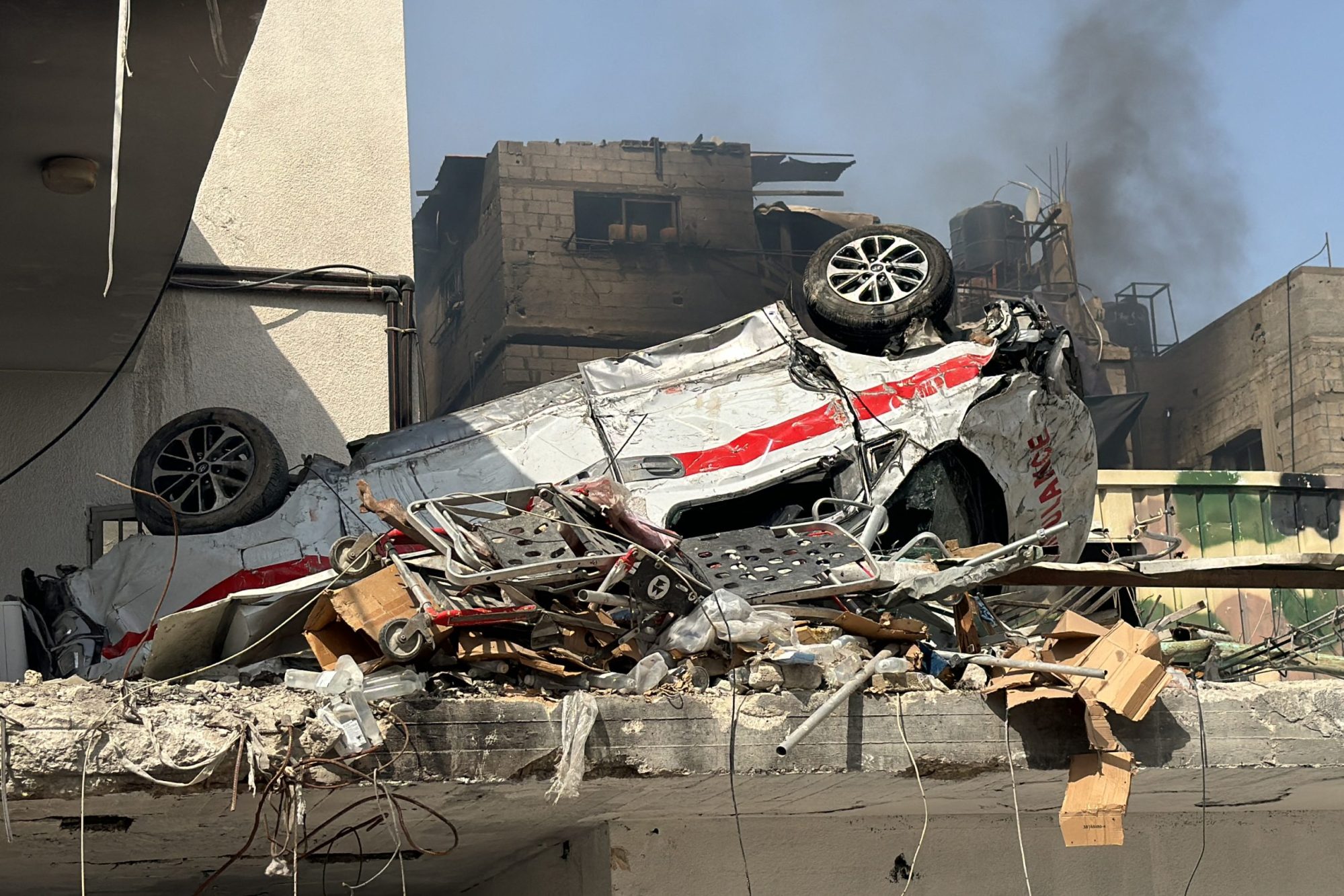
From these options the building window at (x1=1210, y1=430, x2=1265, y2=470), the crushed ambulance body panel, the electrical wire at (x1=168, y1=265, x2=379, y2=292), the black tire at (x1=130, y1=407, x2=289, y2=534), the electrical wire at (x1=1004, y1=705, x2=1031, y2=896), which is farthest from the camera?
the building window at (x1=1210, y1=430, x2=1265, y2=470)

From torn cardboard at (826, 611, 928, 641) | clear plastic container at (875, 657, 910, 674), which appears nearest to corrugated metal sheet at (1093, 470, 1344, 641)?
torn cardboard at (826, 611, 928, 641)

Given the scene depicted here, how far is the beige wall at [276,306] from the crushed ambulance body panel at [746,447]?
170 cm

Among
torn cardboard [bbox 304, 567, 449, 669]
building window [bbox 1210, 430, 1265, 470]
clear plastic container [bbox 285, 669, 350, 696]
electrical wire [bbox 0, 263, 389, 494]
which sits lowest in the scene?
clear plastic container [bbox 285, 669, 350, 696]

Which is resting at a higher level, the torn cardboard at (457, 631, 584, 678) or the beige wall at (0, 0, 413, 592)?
the beige wall at (0, 0, 413, 592)

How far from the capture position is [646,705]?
4199 millimetres

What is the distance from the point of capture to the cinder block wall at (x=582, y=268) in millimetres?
26625

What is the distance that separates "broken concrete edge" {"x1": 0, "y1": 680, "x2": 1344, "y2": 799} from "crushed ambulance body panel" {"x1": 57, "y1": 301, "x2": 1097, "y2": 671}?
9.05 feet

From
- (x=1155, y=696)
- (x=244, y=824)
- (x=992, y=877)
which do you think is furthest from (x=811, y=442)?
(x=244, y=824)

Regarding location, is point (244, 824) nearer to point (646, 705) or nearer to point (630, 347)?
point (646, 705)

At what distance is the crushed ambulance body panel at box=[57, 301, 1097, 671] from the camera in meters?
7.49

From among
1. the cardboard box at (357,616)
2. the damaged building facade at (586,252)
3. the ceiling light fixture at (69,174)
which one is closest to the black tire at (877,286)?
the ceiling light fixture at (69,174)

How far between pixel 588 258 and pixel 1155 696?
23588mm

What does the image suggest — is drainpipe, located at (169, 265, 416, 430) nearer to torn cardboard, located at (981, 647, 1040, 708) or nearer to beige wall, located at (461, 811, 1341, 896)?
beige wall, located at (461, 811, 1341, 896)

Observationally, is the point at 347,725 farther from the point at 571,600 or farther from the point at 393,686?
the point at 571,600
